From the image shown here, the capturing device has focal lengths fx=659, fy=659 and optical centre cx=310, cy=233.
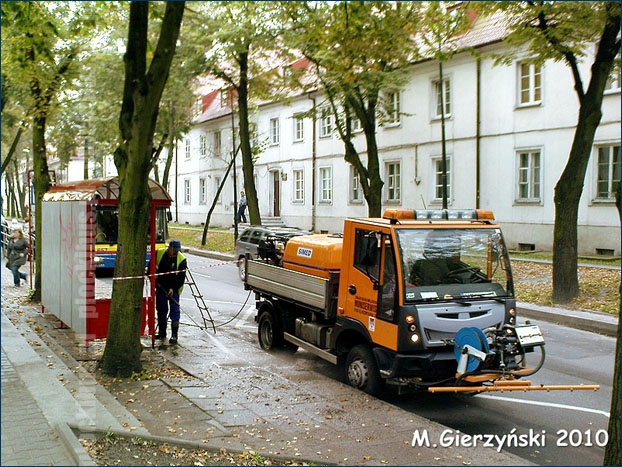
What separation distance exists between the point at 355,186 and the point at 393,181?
Result: 972mm

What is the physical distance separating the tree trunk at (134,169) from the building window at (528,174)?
1617cm

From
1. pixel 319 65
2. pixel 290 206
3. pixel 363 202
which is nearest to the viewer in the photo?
pixel 319 65

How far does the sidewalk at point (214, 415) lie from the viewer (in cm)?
611

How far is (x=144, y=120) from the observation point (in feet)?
Answer: 28.2

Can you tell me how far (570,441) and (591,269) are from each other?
43.3ft

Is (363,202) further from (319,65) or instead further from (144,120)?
(144,120)

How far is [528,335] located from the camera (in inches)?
299

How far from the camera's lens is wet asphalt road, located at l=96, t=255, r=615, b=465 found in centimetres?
684

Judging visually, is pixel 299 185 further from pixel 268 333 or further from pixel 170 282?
pixel 268 333

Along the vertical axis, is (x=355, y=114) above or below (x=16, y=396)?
above

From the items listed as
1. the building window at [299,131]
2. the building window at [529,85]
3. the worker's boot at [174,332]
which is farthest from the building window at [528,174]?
the worker's boot at [174,332]

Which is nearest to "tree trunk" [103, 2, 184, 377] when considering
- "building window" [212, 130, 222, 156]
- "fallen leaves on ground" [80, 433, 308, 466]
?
"fallen leaves on ground" [80, 433, 308, 466]

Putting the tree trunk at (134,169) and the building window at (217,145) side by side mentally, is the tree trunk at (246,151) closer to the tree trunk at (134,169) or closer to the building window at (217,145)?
the building window at (217,145)

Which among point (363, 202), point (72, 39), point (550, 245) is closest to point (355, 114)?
point (363, 202)
